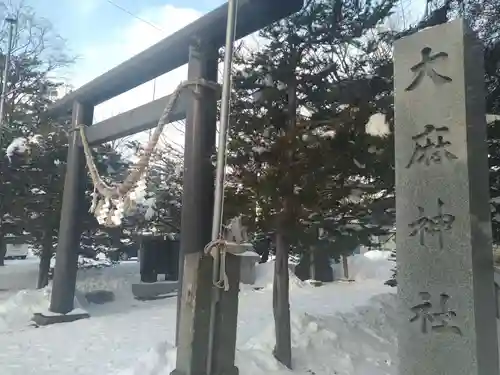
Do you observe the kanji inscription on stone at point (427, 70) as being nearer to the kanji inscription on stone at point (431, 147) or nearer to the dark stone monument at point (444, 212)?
the dark stone monument at point (444, 212)

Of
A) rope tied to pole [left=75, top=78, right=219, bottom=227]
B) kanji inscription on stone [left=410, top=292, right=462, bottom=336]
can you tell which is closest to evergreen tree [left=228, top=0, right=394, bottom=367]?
rope tied to pole [left=75, top=78, right=219, bottom=227]

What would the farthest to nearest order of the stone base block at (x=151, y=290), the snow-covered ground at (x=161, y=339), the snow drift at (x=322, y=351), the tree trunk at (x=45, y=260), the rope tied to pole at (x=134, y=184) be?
the stone base block at (x=151, y=290) < the tree trunk at (x=45, y=260) < the rope tied to pole at (x=134, y=184) < the snow-covered ground at (x=161, y=339) < the snow drift at (x=322, y=351)

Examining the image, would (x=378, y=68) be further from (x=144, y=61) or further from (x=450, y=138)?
Answer: (x=144, y=61)

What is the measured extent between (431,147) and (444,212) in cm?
53

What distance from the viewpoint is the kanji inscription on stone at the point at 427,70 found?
379 cm

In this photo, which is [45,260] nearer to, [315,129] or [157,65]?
[157,65]

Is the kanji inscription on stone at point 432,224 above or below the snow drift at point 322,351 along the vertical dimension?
above

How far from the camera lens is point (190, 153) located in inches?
210

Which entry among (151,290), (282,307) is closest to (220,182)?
(282,307)

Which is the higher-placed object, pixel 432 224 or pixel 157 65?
pixel 157 65

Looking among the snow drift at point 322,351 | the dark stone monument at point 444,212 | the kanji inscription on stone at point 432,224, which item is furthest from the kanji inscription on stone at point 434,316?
the snow drift at point 322,351

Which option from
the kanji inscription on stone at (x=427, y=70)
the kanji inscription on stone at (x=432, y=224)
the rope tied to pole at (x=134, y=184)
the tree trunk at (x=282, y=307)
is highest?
the kanji inscription on stone at (x=427, y=70)

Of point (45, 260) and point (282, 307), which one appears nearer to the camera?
point (282, 307)

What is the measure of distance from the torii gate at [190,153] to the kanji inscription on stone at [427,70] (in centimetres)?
163
